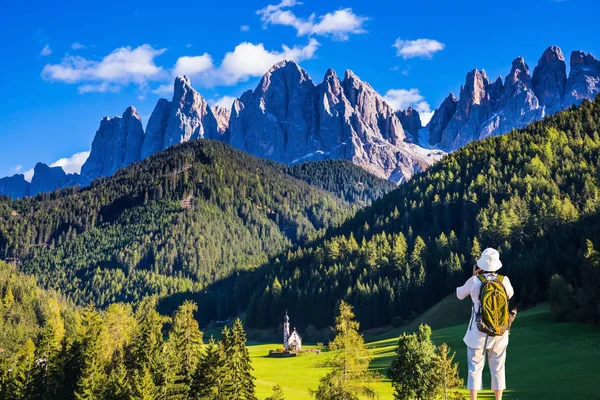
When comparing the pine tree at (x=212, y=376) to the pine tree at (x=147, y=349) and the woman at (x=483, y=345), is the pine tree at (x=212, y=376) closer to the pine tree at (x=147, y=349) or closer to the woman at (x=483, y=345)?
the pine tree at (x=147, y=349)

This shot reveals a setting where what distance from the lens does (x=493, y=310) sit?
1037cm

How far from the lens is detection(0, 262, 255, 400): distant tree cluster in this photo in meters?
50.8

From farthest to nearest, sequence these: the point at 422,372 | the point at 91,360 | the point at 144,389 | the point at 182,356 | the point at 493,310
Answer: the point at 91,360, the point at 182,356, the point at 422,372, the point at 144,389, the point at 493,310

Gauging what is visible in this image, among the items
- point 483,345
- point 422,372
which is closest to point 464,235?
point 422,372

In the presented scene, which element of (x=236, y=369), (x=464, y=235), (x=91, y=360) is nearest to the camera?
(x=236, y=369)

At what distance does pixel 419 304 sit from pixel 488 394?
247 ft

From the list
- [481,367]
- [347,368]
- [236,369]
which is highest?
[481,367]

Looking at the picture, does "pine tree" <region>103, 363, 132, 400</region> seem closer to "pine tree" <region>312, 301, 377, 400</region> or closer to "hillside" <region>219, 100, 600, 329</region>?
"pine tree" <region>312, 301, 377, 400</region>

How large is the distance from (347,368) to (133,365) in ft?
133

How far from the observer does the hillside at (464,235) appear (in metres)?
118

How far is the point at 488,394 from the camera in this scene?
176ft

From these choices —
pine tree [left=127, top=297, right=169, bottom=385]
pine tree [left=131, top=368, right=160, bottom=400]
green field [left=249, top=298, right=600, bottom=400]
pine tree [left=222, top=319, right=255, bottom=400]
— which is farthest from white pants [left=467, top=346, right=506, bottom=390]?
pine tree [left=127, top=297, right=169, bottom=385]

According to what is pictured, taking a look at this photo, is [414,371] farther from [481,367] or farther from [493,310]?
[493,310]

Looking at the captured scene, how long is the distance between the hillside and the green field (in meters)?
11.4
